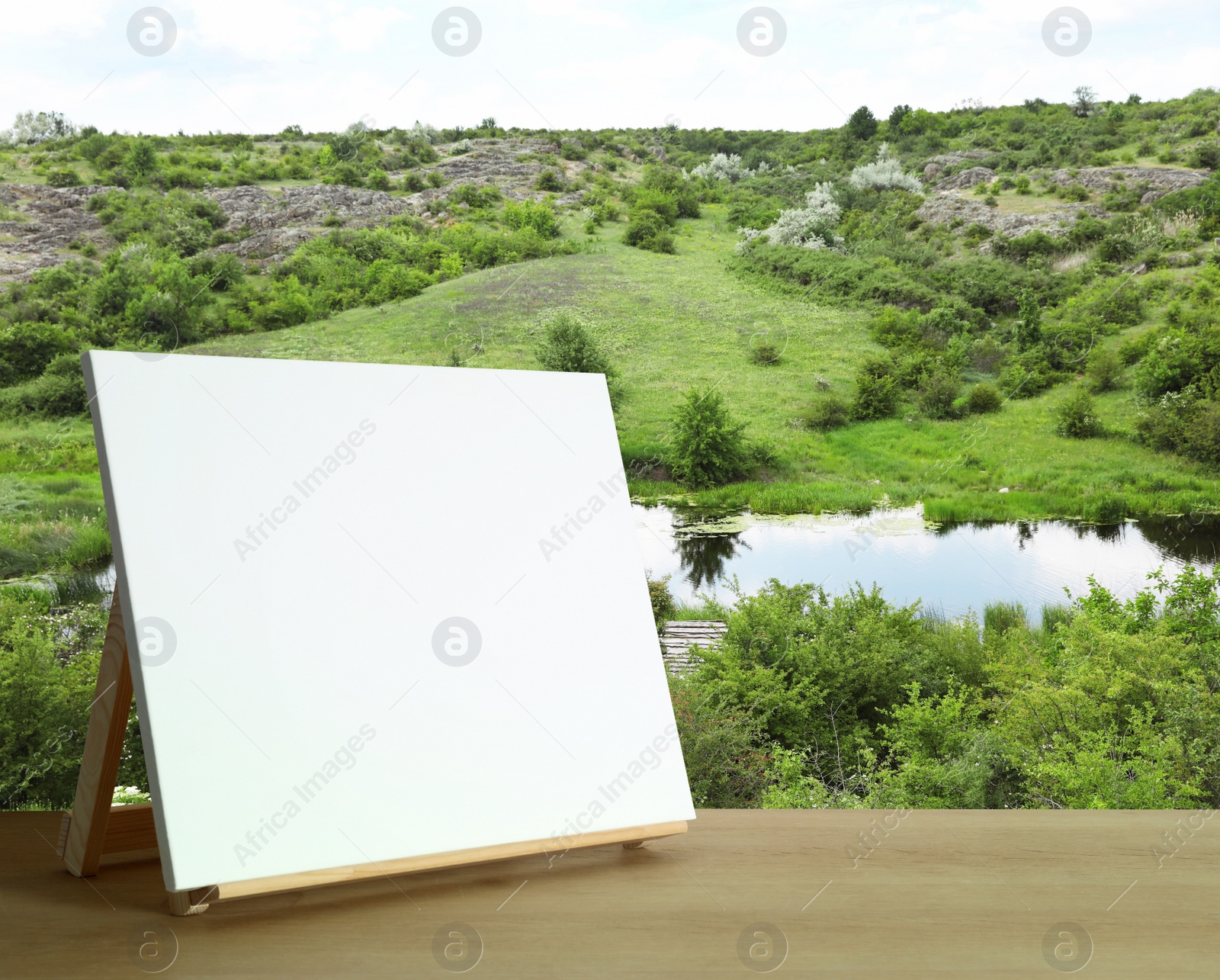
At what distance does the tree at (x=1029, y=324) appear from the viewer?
4.43 meters

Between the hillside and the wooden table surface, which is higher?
the hillside

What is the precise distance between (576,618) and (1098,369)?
Result: 3.68m

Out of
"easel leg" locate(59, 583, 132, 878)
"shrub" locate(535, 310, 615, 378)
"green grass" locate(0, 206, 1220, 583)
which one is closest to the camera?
"easel leg" locate(59, 583, 132, 878)

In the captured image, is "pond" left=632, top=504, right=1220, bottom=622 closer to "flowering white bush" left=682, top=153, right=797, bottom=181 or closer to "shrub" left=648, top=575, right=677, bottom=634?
"shrub" left=648, top=575, right=677, bottom=634

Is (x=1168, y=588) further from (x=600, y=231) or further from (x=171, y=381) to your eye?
(x=171, y=381)

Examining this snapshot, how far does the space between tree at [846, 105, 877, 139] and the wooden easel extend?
441cm

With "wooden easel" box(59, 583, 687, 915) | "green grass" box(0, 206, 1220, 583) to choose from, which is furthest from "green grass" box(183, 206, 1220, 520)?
"wooden easel" box(59, 583, 687, 915)

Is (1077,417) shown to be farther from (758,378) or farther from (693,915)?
(693,915)

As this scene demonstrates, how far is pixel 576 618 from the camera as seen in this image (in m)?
1.74

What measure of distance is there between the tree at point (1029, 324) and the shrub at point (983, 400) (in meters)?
0.31

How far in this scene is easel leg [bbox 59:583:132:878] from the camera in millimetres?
1360

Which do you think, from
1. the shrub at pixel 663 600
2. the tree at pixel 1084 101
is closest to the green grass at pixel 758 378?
the shrub at pixel 663 600

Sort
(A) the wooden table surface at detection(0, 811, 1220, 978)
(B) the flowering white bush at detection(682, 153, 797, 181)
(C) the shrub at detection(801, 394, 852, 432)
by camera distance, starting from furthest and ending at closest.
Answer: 1. (B) the flowering white bush at detection(682, 153, 797, 181)
2. (C) the shrub at detection(801, 394, 852, 432)
3. (A) the wooden table surface at detection(0, 811, 1220, 978)

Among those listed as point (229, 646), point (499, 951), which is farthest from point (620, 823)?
point (229, 646)
